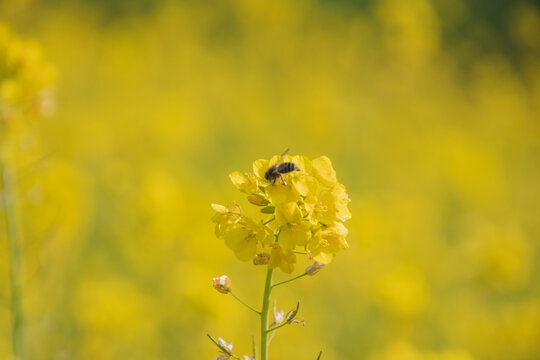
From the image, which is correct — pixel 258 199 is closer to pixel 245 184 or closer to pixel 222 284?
pixel 245 184

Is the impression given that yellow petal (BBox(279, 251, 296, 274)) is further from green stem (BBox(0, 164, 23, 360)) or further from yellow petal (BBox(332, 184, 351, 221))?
green stem (BBox(0, 164, 23, 360))

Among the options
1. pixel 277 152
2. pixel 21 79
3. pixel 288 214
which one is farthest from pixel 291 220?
pixel 277 152

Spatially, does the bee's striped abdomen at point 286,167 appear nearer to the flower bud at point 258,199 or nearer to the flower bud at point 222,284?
the flower bud at point 258,199

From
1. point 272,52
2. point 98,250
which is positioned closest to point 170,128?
point 98,250

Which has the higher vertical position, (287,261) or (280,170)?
(280,170)

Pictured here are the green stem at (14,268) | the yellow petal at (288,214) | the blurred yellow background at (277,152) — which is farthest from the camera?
the blurred yellow background at (277,152)

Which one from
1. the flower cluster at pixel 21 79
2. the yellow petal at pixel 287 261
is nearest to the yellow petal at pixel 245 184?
the yellow petal at pixel 287 261
